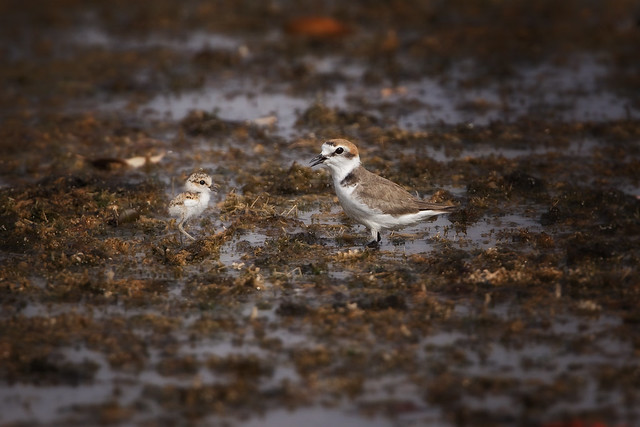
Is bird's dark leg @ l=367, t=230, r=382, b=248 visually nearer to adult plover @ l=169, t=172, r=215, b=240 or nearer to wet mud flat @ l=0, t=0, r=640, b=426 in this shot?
wet mud flat @ l=0, t=0, r=640, b=426

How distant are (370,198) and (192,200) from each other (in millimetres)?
2687

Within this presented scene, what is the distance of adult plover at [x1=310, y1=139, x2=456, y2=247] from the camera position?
42.3ft

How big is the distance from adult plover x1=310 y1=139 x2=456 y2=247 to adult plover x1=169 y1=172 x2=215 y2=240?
1754mm

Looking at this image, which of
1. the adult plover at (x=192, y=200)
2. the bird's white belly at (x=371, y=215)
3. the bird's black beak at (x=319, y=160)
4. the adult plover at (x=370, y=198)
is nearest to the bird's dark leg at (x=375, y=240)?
the adult plover at (x=370, y=198)

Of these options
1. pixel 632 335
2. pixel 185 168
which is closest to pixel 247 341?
pixel 632 335

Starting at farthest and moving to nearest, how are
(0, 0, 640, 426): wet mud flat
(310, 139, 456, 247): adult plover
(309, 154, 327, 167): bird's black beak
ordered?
(309, 154, 327, 167): bird's black beak, (310, 139, 456, 247): adult plover, (0, 0, 640, 426): wet mud flat

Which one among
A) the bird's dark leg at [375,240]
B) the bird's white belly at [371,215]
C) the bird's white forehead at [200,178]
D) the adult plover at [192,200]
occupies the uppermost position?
the bird's white forehead at [200,178]

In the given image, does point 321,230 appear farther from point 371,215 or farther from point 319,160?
point 371,215

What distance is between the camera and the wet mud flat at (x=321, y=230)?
30.6 ft

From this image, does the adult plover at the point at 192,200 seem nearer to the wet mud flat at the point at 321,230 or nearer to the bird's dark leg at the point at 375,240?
the wet mud flat at the point at 321,230

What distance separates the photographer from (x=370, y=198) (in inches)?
507

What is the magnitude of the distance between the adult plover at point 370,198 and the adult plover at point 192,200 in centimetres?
175

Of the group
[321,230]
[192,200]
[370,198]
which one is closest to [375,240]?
[370,198]

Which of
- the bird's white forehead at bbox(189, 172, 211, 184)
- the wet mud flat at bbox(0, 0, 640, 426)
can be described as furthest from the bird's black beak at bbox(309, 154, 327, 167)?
the bird's white forehead at bbox(189, 172, 211, 184)
